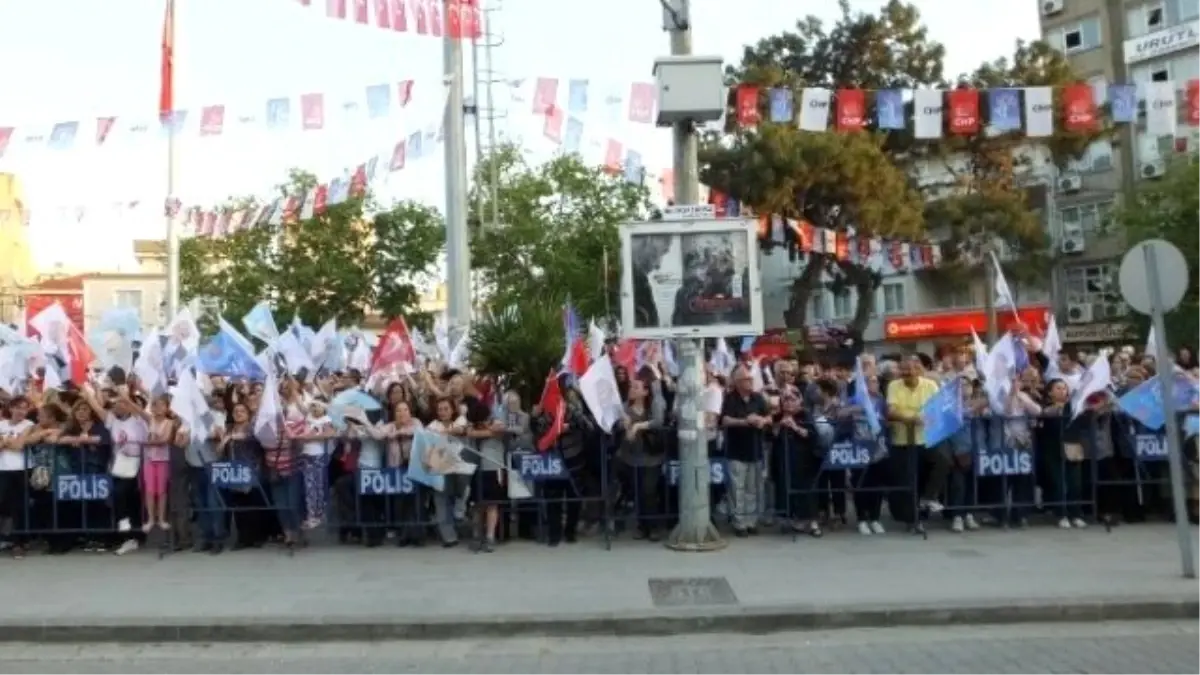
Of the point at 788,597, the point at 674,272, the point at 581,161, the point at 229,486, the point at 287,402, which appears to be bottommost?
the point at 788,597

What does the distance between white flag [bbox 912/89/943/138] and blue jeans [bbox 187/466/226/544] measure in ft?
35.8

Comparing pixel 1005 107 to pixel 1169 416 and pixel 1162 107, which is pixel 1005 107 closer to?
pixel 1162 107

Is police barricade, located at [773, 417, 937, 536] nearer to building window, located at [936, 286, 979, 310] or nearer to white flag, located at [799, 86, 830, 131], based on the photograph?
white flag, located at [799, 86, 830, 131]

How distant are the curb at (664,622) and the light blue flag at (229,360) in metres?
7.08

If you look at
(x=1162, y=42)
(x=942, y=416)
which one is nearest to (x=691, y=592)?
(x=942, y=416)

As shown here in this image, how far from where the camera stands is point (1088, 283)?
1880 inches

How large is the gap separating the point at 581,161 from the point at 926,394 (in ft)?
100

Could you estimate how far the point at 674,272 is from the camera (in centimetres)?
1114

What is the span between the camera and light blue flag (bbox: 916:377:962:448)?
11.9 metres

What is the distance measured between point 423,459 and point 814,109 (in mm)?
8366

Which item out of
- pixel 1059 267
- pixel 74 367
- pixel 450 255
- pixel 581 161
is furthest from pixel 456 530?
pixel 1059 267

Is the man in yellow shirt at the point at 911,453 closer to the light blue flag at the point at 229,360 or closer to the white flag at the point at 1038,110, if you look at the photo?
the white flag at the point at 1038,110

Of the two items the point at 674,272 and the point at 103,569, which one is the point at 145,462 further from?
the point at 674,272

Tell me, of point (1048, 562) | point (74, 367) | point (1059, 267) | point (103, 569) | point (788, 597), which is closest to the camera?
point (788, 597)
